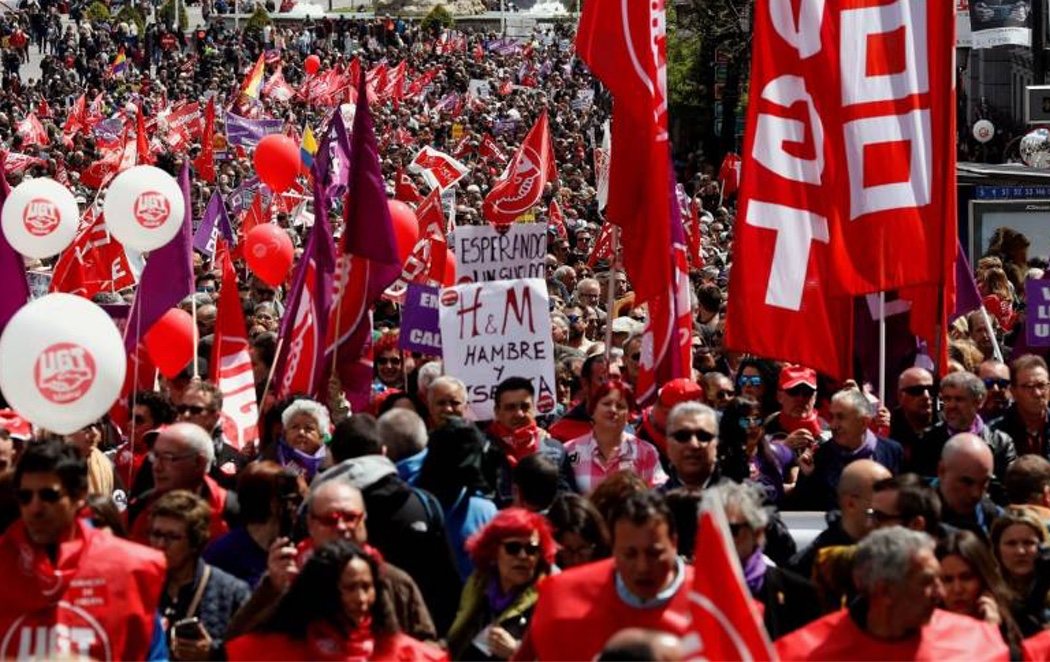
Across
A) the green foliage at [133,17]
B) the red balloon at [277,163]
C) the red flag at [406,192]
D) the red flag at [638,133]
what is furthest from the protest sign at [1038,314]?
the green foliage at [133,17]

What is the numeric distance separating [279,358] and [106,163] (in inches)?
628

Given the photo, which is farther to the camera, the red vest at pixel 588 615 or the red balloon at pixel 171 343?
the red balloon at pixel 171 343

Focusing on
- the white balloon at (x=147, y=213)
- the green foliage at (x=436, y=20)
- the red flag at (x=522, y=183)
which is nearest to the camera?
the white balloon at (x=147, y=213)

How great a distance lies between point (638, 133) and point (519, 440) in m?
1.85

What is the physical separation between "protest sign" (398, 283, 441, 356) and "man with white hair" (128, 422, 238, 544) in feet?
11.0

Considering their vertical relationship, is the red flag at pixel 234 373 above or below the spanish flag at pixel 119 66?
above

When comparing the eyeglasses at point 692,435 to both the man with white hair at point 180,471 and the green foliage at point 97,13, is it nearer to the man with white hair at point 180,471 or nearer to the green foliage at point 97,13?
the man with white hair at point 180,471

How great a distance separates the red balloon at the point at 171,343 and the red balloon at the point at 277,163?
8498 mm

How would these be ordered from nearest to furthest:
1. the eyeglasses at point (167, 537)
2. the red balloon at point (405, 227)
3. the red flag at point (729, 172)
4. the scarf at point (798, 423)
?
the eyeglasses at point (167, 537) < the scarf at point (798, 423) < the red balloon at point (405, 227) < the red flag at point (729, 172)

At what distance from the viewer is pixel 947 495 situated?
313 inches

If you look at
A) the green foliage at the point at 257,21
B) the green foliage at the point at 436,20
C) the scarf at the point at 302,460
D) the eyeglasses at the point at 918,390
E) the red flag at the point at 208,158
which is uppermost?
the scarf at the point at 302,460

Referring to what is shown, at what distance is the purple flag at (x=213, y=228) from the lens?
731 inches

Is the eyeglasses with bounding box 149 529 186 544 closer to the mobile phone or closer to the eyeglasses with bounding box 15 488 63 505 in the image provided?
the mobile phone

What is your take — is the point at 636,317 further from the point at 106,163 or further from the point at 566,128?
the point at 566,128
